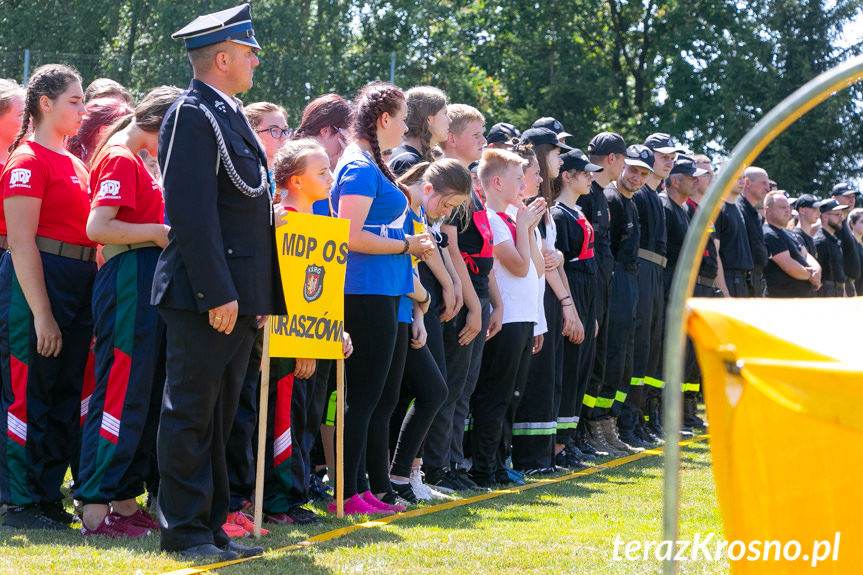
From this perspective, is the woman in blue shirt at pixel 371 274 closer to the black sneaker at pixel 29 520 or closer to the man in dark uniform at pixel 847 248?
the black sneaker at pixel 29 520

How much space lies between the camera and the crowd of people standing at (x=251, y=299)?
14.9 feet

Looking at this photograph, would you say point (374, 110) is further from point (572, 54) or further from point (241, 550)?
point (572, 54)

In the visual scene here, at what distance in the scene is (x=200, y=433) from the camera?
14.9ft

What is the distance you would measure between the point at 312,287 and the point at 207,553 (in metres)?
1.46

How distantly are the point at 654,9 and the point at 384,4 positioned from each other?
8802 millimetres

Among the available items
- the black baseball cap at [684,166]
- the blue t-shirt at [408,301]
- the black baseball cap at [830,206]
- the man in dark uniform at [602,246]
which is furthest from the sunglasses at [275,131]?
the black baseball cap at [830,206]

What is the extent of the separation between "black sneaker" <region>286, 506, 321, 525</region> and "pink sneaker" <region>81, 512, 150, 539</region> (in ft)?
2.57

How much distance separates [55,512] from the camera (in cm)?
538

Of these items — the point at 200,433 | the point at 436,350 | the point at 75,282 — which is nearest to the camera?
the point at 200,433

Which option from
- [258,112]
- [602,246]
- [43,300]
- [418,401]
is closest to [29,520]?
[43,300]

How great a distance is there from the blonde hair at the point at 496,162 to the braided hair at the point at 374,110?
1.47m

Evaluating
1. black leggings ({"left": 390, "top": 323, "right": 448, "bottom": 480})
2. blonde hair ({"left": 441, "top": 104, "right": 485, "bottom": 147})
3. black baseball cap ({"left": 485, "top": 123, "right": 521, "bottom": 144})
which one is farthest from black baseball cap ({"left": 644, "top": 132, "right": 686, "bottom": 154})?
black leggings ({"left": 390, "top": 323, "right": 448, "bottom": 480})

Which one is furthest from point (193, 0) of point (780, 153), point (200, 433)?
point (200, 433)

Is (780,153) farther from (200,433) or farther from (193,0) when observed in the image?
(200,433)
